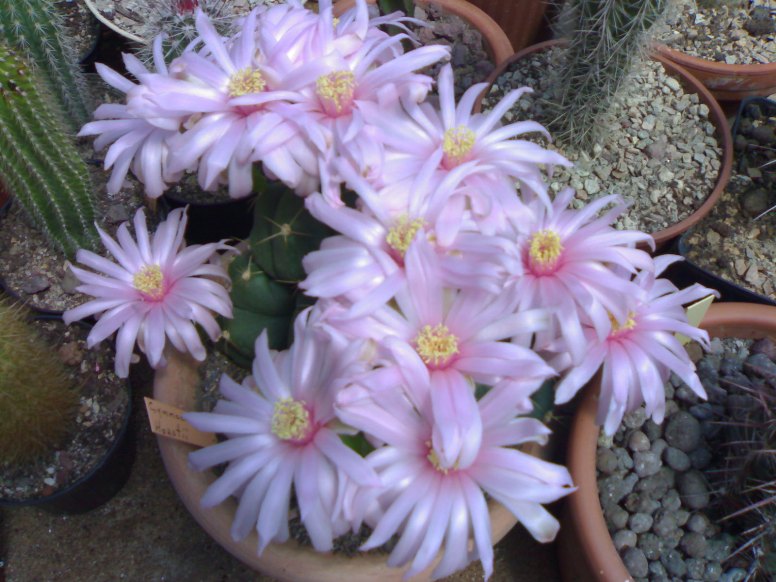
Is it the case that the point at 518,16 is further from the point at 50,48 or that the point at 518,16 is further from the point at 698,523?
the point at 698,523

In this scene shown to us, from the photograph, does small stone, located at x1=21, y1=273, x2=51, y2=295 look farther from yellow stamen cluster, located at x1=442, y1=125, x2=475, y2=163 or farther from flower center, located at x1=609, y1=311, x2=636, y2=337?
flower center, located at x1=609, y1=311, x2=636, y2=337

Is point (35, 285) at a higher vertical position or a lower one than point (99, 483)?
higher

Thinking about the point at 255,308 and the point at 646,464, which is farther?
the point at 646,464

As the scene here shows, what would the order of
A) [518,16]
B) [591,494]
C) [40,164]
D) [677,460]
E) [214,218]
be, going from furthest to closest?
[518,16] → [214,218] → [40,164] → [677,460] → [591,494]

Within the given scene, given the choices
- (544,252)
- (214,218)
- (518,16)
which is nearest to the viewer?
(544,252)

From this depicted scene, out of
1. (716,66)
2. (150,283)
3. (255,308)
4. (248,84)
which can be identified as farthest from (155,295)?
(716,66)

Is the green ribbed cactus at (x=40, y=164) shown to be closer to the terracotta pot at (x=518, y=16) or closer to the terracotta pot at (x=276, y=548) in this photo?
the terracotta pot at (x=276, y=548)

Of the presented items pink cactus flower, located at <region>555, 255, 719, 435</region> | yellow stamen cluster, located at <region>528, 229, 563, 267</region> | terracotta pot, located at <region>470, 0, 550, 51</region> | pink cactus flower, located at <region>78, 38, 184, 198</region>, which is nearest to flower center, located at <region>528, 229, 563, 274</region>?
yellow stamen cluster, located at <region>528, 229, 563, 267</region>
